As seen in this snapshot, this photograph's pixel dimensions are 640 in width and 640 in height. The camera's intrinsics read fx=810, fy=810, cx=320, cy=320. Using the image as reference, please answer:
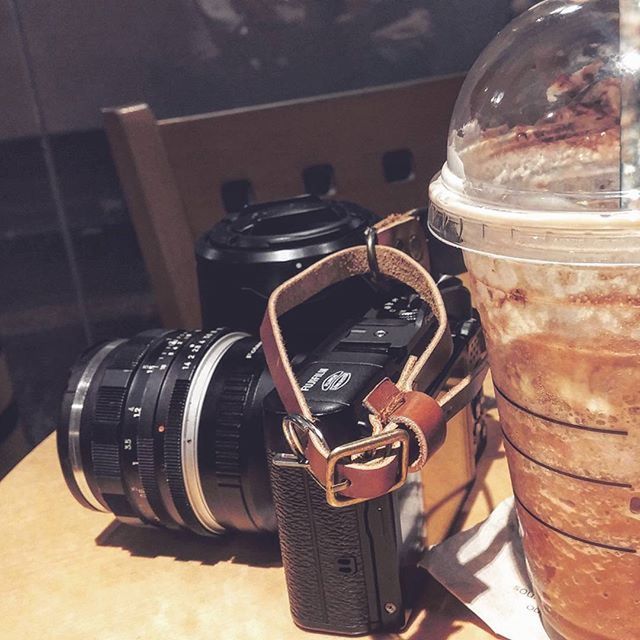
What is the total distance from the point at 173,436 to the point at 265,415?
0.32 ft

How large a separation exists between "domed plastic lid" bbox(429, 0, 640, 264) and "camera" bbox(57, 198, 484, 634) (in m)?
0.11

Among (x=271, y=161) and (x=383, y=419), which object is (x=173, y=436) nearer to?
(x=383, y=419)

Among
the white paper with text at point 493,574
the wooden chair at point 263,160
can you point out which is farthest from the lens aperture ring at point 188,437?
the wooden chair at point 263,160

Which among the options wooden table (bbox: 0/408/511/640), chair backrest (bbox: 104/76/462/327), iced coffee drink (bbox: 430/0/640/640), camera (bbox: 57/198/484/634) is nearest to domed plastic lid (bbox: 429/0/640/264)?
iced coffee drink (bbox: 430/0/640/640)

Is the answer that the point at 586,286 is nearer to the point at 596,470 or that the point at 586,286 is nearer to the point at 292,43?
the point at 596,470

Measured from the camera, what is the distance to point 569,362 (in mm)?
311

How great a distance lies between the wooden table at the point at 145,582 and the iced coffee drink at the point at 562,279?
87 millimetres

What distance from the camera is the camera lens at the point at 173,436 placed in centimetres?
46

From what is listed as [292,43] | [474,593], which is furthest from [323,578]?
[292,43]

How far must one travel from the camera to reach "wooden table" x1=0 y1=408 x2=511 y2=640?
435 mm

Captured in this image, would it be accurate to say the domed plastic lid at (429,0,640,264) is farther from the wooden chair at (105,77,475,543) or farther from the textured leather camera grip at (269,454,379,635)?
the wooden chair at (105,77,475,543)

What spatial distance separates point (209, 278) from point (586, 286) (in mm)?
299

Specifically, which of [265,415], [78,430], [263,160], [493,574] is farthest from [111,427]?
[263,160]

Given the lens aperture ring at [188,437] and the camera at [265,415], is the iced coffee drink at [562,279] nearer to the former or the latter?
the camera at [265,415]
